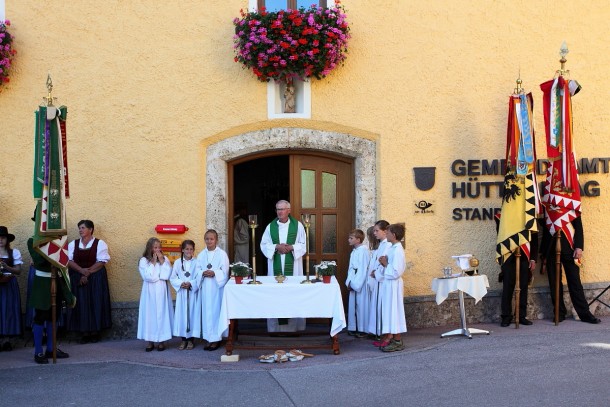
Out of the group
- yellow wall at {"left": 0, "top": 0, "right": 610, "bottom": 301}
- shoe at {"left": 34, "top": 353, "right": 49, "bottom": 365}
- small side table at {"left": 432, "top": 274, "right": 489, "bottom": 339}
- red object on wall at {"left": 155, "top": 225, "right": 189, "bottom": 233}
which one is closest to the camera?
shoe at {"left": 34, "top": 353, "right": 49, "bottom": 365}

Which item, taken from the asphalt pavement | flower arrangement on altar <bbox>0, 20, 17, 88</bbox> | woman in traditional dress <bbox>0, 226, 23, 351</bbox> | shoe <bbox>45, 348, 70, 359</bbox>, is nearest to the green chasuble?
the asphalt pavement

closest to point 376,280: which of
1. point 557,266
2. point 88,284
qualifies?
point 557,266

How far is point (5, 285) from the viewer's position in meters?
9.70

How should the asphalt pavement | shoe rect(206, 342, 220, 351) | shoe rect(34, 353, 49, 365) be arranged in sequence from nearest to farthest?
the asphalt pavement, shoe rect(34, 353, 49, 365), shoe rect(206, 342, 220, 351)

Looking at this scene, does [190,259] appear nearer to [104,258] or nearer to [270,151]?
[104,258]

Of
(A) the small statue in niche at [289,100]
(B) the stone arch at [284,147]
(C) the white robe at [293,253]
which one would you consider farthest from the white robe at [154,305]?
(A) the small statue in niche at [289,100]

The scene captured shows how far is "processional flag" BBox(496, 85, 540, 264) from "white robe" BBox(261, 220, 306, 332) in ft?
8.44

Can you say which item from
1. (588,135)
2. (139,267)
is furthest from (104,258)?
(588,135)

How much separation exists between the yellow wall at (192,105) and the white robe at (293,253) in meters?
0.97

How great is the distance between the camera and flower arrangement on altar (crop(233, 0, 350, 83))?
9.82 metres

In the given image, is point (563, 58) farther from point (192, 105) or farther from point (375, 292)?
point (192, 105)

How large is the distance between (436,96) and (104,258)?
16.3 ft

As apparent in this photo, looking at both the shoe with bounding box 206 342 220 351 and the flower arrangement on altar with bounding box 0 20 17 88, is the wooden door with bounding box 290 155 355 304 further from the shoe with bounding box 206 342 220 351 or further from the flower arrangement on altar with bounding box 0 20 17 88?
the flower arrangement on altar with bounding box 0 20 17 88

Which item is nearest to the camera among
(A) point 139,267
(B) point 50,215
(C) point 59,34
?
(B) point 50,215
